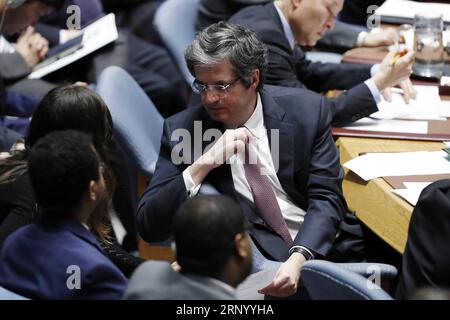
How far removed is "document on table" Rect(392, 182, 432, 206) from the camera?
7.45ft

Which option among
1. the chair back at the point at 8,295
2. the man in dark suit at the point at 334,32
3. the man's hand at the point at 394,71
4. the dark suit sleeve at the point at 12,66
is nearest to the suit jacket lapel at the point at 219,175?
the man's hand at the point at 394,71

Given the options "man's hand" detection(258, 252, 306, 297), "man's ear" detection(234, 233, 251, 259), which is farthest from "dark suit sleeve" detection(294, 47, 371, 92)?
"man's ear" detection(234, 233, 251, 259)

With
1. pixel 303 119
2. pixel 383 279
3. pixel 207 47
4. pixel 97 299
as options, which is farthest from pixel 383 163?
pixel 97 299

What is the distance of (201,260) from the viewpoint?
1.61 m

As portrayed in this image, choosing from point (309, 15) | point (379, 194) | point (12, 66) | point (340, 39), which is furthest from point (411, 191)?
point (12, 66)

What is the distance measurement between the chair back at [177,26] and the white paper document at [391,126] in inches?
33.7

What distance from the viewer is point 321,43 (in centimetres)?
368

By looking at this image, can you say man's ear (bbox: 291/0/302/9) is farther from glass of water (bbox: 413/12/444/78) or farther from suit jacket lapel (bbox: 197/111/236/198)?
suit jacket lapel (bbox: 197/111/236/198)

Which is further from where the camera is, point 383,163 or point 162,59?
point 162,59

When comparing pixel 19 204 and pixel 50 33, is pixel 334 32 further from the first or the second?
pixel 19 204

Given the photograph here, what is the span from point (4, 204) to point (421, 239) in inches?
43.0

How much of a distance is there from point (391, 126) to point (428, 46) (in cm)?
50
